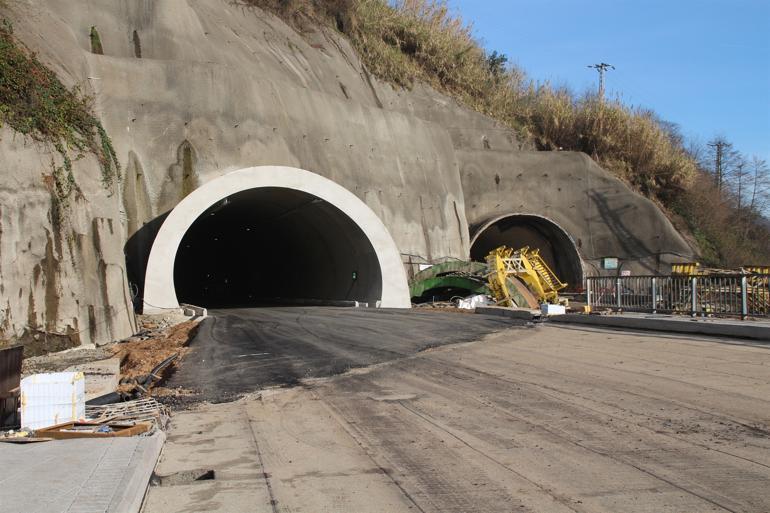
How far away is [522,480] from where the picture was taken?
17.3 feet

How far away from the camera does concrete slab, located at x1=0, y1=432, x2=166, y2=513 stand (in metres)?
4.50

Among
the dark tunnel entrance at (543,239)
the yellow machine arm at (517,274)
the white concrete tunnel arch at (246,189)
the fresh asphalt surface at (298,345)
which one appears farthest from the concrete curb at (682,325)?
the dark tunnel entrance at (543,239)

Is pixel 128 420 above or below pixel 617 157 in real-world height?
below

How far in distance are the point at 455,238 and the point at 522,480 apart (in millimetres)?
31759

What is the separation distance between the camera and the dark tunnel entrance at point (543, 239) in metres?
40.7

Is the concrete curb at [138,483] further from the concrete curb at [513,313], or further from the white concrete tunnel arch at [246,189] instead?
the white concrete tunnel arch at [246,189]

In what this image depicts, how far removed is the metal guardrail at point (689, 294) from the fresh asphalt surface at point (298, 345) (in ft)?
10.1

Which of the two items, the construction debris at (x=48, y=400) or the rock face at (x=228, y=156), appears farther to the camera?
the rock face at (x=228, y=156)

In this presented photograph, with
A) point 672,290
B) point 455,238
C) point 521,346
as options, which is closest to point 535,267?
point 455,238

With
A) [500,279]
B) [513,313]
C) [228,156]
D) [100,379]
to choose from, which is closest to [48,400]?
[100,379]

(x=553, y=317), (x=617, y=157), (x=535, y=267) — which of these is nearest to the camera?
(x=553, y=317)

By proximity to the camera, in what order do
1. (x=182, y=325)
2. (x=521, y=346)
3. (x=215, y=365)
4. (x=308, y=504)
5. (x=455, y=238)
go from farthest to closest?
(x=455, y=238) < (x=182, y=325) < (x=521, y=346) < (x=215, y=365) < (x=308, y=504)

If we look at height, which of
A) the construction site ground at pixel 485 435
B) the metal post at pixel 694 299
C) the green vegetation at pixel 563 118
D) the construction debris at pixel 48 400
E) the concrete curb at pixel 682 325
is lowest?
the construction site ground at pixel 485 435

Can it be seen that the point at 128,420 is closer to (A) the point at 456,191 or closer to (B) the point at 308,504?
(B) the point at 308,504
